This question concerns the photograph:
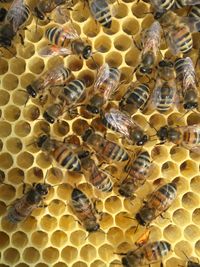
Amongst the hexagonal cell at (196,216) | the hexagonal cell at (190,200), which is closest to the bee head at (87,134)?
the hexagonal cell at (190,200)

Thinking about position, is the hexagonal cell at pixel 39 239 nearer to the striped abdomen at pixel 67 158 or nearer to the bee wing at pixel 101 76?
the striped abdomen at pixel 67 158

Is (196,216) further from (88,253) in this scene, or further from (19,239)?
(19,239)

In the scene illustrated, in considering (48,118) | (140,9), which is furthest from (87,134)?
(140,9)

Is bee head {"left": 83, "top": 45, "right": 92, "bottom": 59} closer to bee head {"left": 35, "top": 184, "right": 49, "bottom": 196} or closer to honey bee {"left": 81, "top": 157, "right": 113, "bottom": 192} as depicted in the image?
honey bee {"left": 81, "top": 157, "right": 113, "bottom": 192}

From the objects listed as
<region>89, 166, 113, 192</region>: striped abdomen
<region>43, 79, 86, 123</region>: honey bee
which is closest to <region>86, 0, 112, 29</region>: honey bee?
<region>43, 79, 86, 123</region>: honey bee

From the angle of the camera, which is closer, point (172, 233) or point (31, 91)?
point (31, 91)
